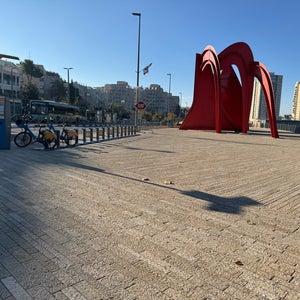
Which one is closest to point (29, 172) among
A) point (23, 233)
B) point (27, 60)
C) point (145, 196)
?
point (145, 196)

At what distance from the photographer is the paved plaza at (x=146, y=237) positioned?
2602mm

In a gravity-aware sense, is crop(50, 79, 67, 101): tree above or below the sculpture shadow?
above

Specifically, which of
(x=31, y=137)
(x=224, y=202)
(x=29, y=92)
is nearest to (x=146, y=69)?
(x=31, y=137)

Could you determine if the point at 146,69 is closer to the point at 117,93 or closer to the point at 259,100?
the point at 259,100

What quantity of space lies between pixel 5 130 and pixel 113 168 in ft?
17.3

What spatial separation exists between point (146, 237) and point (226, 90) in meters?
34.6

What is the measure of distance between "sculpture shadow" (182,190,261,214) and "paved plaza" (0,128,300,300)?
18 mm

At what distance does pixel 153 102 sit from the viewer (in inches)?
5103

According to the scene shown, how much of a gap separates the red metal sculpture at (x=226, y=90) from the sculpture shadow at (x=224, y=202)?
23.8 meters

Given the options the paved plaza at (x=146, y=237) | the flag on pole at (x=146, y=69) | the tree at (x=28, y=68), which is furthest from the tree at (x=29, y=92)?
the paved plaza at (x=146, y=237)

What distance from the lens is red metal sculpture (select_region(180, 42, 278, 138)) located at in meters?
28.7

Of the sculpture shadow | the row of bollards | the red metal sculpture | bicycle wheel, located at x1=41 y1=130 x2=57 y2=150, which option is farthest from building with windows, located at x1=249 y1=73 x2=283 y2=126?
the sculpture shadow

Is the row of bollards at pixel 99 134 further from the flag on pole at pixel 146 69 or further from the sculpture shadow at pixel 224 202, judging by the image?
the sculpture shadow at pixel 224 202

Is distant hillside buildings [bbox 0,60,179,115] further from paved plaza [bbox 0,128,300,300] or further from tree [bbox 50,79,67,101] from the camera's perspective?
paved plaza [bbox 0,128,300,300]
